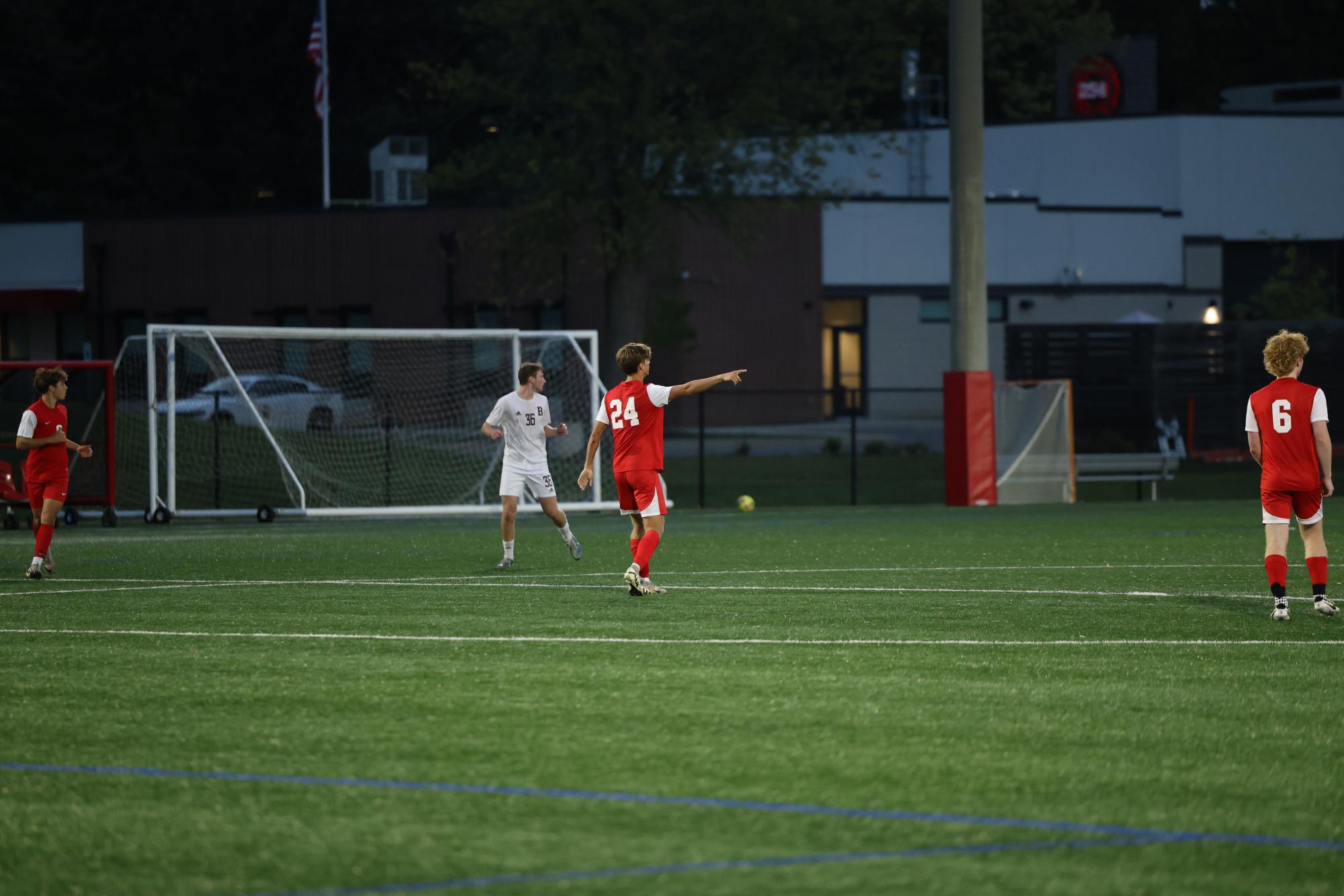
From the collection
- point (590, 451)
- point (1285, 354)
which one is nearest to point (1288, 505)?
point (1285, 354)

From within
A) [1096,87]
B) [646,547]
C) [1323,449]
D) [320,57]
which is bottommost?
[646,547]

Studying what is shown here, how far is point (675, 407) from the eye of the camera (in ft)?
159

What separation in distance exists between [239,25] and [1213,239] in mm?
36019

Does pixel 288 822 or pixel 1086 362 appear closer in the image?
pixel 288 822

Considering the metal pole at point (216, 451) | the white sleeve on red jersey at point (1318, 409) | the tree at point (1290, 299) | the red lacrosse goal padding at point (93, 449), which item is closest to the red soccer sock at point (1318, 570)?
the white sleeve on red jersey at point (1318, 409)

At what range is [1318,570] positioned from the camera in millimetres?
11430

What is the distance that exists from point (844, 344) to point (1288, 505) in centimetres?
4022

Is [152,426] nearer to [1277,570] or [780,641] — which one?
[780,641]

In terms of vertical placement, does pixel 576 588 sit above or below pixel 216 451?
below

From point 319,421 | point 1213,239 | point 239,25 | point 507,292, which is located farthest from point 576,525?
point 239,25

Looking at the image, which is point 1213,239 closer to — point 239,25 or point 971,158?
point 971,158

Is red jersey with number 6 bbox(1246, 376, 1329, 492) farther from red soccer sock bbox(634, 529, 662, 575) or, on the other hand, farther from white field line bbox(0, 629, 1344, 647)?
red soccer sock bbox(634, 529, 662, 575)

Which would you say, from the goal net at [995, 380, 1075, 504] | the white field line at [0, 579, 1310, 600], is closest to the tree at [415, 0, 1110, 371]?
the goal net at [995, 380, 1075, 504]

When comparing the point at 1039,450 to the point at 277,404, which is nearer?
the point at 1039,450
